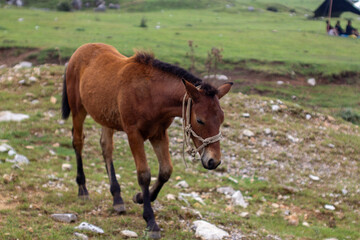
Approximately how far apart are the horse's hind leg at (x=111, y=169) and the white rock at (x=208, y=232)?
132 cm

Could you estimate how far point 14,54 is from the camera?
755 inches

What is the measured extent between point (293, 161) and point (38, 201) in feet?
21.6

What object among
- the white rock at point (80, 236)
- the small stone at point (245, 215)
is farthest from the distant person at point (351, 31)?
the white rock at point (80, 236)

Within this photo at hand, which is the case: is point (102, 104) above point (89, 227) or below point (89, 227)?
above

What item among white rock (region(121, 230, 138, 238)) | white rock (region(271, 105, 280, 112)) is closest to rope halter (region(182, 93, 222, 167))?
white rock (region(121, 230, 138, 238))

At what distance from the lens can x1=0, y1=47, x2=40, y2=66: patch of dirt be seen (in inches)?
727

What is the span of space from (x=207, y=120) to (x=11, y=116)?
26.6ft

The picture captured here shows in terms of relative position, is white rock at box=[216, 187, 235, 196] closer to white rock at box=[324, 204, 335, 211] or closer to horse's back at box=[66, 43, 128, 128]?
white rock at box=[324, 204, 335, 211]

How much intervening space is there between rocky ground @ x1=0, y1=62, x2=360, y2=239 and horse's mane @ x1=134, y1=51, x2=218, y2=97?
7.42 feet

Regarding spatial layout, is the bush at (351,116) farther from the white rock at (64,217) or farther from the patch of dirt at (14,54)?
the patch of dirt at (14,54)

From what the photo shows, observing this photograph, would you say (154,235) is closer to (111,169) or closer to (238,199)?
(111,169)

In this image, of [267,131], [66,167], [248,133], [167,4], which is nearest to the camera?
[66,167]

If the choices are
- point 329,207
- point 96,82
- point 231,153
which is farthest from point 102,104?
point 329,207

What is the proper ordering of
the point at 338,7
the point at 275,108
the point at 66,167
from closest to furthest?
the point at 66,167 → the point at 275,108 → the point at 338,7
